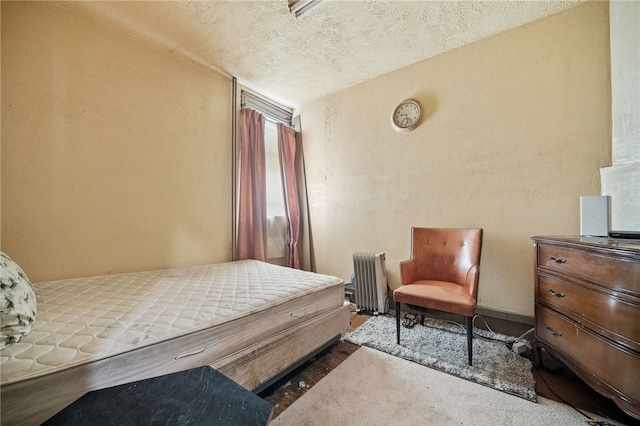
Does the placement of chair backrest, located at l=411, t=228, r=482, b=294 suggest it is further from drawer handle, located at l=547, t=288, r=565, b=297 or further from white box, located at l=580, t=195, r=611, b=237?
white box, located at l=580, t=195, r=611, b=237

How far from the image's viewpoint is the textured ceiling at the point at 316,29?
1.86 meters

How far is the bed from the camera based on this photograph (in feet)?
2.66

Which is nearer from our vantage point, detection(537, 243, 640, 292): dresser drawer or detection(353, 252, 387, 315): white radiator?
detection(537, 243, 640, 292): dresser drawer

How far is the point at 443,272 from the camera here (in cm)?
212

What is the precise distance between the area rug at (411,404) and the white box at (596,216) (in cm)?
104

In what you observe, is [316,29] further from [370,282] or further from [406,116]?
[370,282]

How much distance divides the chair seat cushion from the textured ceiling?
7.41 ft

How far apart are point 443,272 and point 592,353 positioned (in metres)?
1.00

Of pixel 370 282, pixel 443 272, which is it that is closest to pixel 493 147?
pixel 443 272

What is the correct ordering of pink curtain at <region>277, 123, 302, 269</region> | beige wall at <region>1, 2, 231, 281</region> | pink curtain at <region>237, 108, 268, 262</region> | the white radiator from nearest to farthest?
beige wall at <region>1, 2, 231, 281</region>
the white radiator
pink curtain at <region>237, 108, 268, 262</region>
pink curtain at <region>277, 123, 302, 269</region>

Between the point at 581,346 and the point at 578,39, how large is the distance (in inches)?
89.1

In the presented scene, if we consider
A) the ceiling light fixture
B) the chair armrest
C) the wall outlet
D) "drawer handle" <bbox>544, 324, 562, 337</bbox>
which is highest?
the ceiling light fixture

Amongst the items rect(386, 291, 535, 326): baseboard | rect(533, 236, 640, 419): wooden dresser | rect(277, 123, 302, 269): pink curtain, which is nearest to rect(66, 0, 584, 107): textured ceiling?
rect(277, 123, 302, 269): pink curtain

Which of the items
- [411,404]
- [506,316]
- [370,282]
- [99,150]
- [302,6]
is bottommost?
[411,404]
